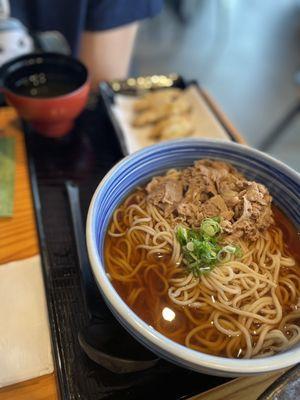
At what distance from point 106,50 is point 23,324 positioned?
155cm

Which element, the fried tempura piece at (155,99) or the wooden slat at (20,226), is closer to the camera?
the wooden slat at (20,226)

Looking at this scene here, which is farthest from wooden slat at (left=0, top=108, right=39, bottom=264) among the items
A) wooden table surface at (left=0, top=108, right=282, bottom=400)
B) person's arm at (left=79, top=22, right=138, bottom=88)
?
person's arm at (left=79, top=22, right=138, bottom=88)

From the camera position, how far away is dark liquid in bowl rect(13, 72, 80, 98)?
1.31m

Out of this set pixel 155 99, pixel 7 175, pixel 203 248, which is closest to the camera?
pixel 203 248

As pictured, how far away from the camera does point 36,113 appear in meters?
1.22

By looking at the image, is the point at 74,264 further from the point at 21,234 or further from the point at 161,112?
the point at 161,112

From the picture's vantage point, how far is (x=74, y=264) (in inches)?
39.0

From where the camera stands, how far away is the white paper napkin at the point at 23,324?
2.60 feet

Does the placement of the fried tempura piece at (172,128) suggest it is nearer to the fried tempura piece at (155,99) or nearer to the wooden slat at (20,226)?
the fried tempura piece at (155,99)

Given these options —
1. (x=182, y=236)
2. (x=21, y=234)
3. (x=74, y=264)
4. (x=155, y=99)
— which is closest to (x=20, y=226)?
(x=21, y=234)

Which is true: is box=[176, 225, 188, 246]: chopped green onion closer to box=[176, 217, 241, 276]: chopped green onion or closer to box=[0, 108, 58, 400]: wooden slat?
box=[176, 217, 241, 276]: chopped green onion

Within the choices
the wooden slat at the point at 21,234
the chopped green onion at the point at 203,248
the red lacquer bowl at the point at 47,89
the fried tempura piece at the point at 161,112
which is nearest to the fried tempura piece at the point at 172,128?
the fried tempura piece at the point at 161,112

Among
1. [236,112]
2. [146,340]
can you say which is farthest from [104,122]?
[236,112]

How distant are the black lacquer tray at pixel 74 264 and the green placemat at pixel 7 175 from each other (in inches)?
2.3
